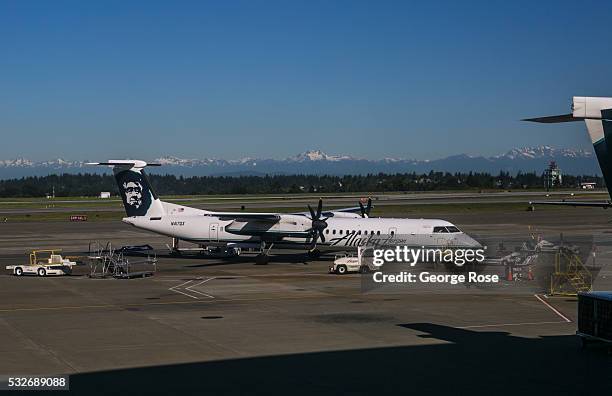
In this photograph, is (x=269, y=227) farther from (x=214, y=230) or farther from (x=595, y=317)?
(x=595, y=317)

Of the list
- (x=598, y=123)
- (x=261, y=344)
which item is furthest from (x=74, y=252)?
(x=598, y=123)

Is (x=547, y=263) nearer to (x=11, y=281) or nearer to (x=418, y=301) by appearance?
(x=418, y=301)

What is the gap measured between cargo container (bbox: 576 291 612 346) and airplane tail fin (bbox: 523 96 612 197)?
7.76m

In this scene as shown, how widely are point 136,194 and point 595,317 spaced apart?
130 feet

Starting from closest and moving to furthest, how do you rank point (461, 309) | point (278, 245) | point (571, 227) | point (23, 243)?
1. point (461, 309)
2. point (278, 245)
3. point (23, 243)
4. point (571, 227)

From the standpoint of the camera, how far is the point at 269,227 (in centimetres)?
5469

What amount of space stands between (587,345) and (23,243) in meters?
56.5

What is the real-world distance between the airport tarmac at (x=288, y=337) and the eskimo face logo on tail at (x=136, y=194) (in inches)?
479

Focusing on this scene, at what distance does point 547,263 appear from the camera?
48.6 meters

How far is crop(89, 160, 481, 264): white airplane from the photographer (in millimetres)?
51875

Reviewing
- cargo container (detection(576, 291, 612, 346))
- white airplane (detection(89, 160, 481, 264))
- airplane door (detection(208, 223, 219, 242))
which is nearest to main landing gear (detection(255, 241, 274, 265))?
white airplane (detection(89, 160, 481, 264))

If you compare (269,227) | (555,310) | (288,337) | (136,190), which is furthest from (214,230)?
(288,337)

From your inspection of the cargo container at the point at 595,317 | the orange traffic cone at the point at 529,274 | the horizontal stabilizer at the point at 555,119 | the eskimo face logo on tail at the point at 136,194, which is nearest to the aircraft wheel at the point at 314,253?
the eskimo face logo on tail at the point at 136,194

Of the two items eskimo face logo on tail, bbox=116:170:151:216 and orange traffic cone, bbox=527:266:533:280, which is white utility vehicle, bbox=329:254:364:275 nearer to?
orange traffic cone, bbox=527:266:533:280
